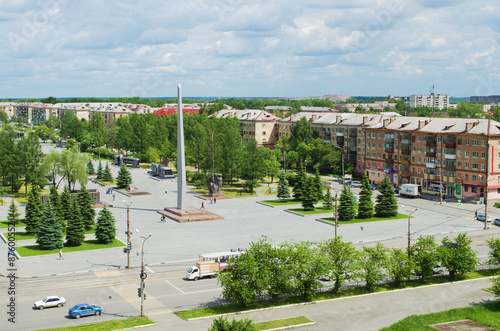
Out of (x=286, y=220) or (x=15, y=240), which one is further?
(x=286, y=220)

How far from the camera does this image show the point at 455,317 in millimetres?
34062

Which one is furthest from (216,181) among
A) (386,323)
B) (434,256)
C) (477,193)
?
(386,323)

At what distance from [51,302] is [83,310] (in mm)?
2863

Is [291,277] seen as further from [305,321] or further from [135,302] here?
[135,302]

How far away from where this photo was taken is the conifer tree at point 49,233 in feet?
165

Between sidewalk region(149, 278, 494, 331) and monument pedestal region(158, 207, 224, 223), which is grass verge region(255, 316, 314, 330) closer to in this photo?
sidewalk region(149, 278, 494, 331)

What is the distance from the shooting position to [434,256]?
132 ft

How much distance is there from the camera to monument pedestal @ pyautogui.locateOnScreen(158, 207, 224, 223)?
64250 millimetres

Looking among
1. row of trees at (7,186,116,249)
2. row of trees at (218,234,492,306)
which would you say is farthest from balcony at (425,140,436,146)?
row of trees at (7,186,116,249)

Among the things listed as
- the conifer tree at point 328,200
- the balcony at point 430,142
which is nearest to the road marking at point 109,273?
the conifer tree at point 328,200

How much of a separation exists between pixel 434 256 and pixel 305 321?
12.9 metres

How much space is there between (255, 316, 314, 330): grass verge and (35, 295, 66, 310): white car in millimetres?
12665

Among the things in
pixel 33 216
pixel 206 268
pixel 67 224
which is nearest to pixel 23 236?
pixel 33 216

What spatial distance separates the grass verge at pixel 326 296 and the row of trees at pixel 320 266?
41 centimetres
